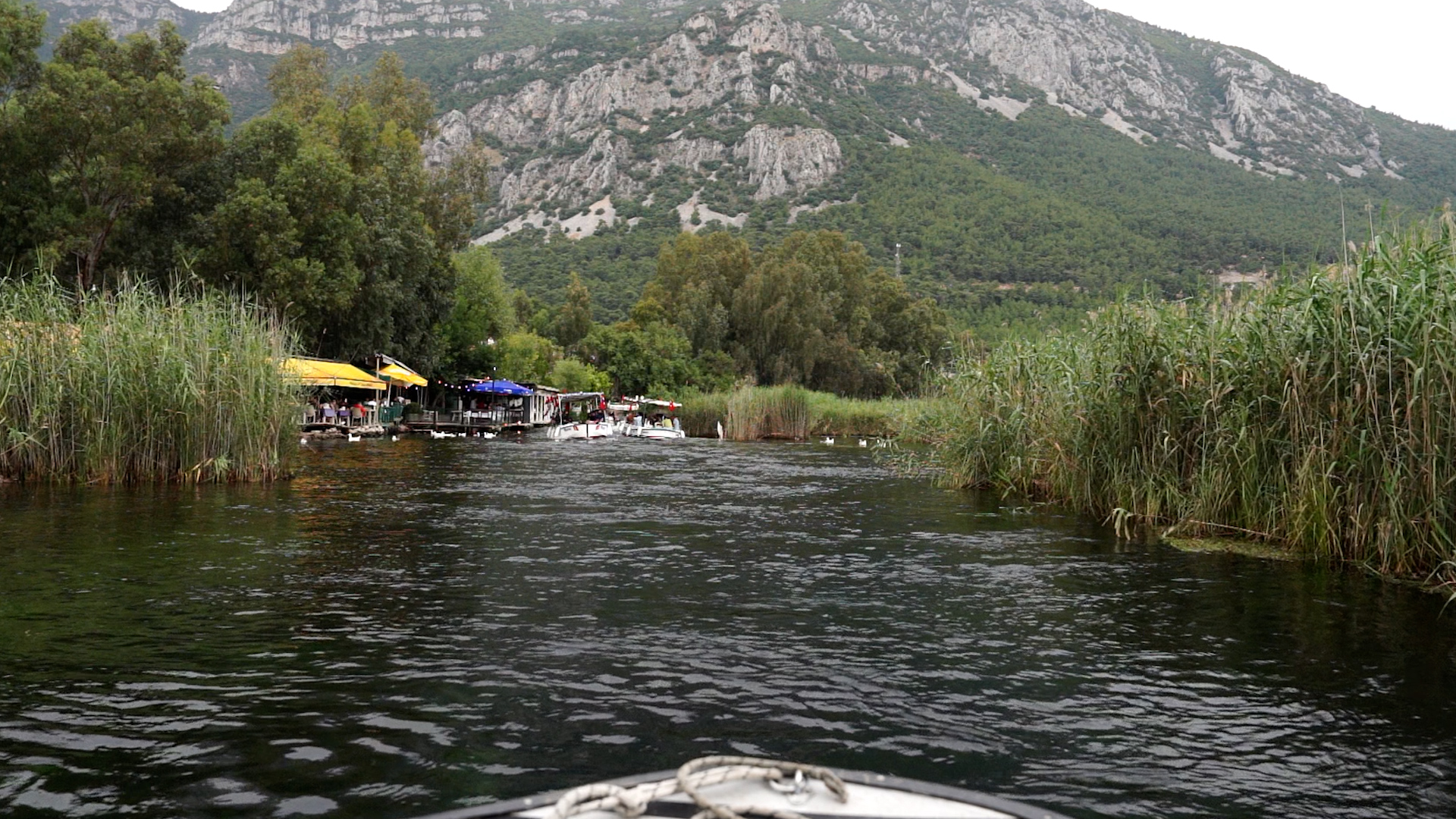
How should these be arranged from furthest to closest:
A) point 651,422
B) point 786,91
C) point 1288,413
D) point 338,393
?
1. point 786,91
2. point 651,422
3. point 338,393
4. point 1288,413

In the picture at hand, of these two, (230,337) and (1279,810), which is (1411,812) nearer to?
(1279,810)

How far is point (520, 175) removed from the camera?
440ft

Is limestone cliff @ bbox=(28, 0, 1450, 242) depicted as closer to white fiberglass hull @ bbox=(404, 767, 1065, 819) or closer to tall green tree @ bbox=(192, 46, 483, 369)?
tall green tree @ bbox=(192, 46, 483, 369)

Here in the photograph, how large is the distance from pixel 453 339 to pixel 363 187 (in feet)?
→ 62.9

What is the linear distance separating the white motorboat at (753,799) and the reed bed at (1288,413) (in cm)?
876

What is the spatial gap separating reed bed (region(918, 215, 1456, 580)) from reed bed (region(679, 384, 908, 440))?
3207 centimetres

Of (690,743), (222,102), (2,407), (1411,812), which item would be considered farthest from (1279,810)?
(222,102)

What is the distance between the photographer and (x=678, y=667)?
→ 24.5ft

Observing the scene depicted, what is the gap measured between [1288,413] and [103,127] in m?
35.1

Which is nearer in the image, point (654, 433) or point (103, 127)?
point (103, 127)

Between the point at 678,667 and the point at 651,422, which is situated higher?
the point at 651,422

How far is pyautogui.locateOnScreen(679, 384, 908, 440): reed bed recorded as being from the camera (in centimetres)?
5028

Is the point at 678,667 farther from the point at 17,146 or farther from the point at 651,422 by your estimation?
the point at 651,422

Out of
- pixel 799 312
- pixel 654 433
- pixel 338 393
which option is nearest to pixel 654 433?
pixel 654 433
